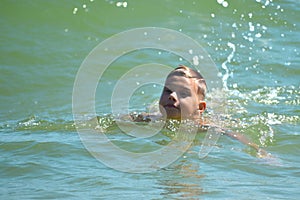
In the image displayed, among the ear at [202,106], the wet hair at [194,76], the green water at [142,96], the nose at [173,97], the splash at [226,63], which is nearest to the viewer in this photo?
the green water at [142,96]

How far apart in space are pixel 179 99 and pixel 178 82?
181 millimetres

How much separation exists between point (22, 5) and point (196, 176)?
22.1 ft

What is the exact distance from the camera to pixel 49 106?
8062 millimetres

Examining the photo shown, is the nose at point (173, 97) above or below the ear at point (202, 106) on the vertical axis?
above

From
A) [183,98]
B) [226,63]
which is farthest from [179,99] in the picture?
[226,63]

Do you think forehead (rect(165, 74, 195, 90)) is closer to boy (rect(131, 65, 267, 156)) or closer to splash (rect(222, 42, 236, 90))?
boy (rect(131, 65, 267, 156))

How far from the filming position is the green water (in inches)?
202

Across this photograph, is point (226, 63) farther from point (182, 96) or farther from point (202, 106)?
point (182, 96)

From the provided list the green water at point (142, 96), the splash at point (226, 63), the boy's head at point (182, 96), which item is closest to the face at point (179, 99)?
the boy's head at point (182, 96)

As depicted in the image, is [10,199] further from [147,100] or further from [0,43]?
[0,43]

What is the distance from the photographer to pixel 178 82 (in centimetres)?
711

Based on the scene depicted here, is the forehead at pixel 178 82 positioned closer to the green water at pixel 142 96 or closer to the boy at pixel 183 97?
the boy at pixel 183 97

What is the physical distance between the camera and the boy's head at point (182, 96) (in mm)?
7008

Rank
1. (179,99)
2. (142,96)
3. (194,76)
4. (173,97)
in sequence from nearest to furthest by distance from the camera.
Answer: (173,97)
(179,99)
(194,76)
(142,96)
